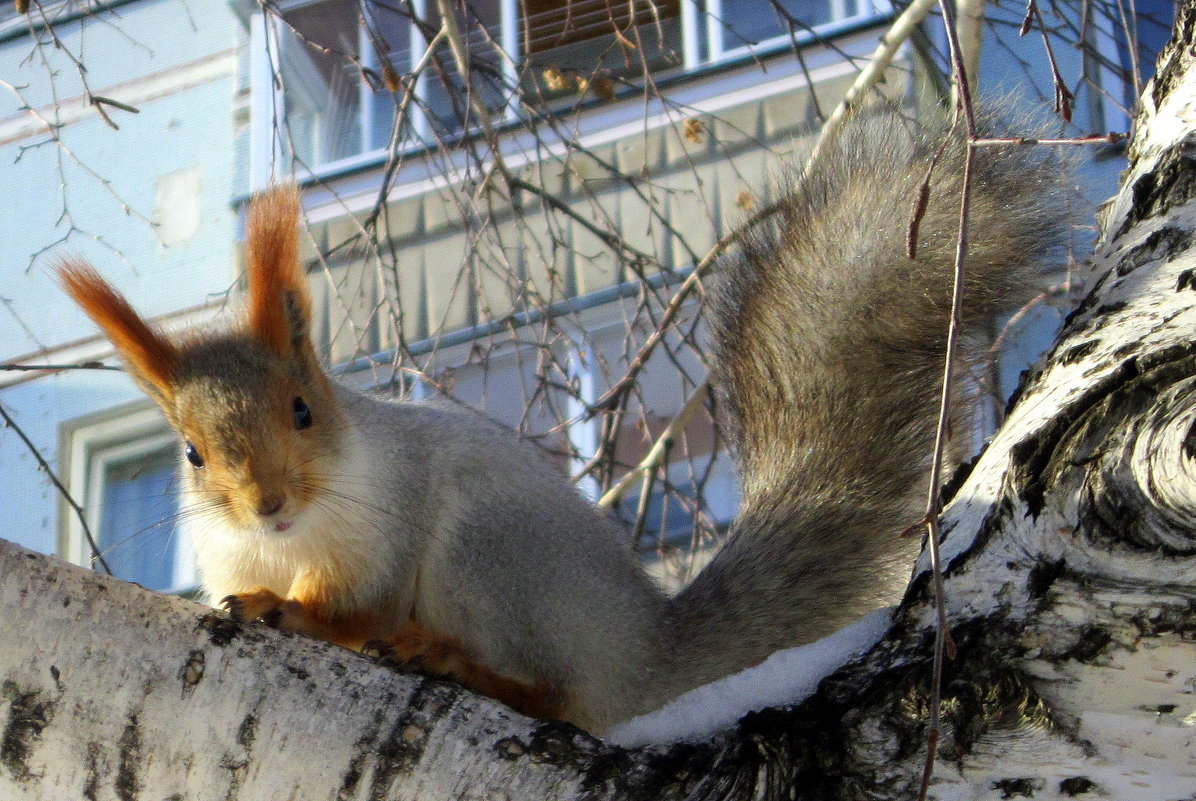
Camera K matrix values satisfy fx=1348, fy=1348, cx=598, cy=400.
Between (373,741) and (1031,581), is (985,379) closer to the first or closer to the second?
(1031,581)

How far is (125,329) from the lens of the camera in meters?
1.57

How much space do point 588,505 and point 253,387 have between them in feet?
1.42

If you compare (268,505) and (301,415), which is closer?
(268,505)

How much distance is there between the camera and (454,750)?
3.29 ft

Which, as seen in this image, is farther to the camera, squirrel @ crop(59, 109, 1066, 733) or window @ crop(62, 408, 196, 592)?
window @ crop(62, 408, 196, 592)

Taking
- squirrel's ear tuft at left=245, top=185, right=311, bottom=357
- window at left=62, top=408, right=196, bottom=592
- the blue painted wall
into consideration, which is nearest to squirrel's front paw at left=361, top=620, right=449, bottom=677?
squirrel's ear tuft at left=245, top=185, right=311, bottom=357

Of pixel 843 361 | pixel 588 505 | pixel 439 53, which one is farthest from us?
pixel 439 53

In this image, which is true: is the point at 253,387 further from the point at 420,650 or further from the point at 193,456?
the point at 420,650

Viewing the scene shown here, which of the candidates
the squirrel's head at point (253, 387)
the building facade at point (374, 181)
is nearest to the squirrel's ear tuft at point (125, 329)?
the squirrel's head at point (253, 387)

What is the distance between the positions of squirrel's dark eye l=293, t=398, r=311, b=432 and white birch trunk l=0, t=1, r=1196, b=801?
20.5 inches

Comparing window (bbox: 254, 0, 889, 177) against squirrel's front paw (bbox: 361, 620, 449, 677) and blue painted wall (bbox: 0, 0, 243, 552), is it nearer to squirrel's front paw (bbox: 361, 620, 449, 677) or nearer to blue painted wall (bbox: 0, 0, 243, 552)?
blue painted wall (bbox: 0, 0, 243, 552)

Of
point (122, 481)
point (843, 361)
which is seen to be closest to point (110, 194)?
point (122, 481)

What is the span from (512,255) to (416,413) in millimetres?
2868

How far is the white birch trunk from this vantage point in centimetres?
91
